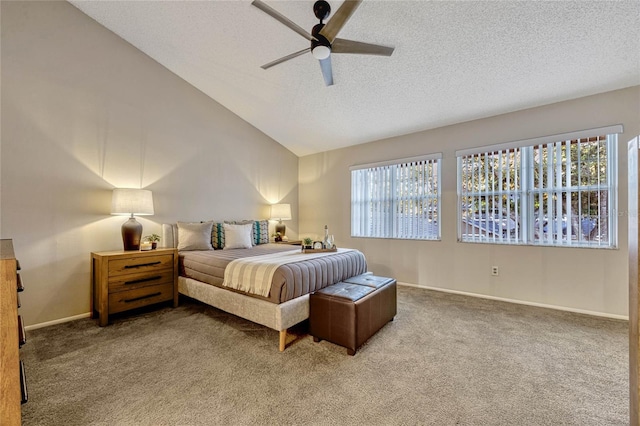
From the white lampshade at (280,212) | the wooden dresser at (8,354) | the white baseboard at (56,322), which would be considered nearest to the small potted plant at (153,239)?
the white baseboard at (56,322)

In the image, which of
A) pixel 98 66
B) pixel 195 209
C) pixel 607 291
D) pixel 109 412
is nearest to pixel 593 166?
pixel 607 291

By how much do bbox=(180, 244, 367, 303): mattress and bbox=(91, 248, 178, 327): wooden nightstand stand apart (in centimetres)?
20

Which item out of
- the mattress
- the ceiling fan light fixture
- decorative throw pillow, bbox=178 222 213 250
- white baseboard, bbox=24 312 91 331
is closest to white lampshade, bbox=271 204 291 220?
decorative throw pillow, bbox=178 222 213 250

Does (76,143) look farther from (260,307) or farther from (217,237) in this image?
(260,307)

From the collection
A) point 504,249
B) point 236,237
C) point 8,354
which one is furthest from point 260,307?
point 504,249

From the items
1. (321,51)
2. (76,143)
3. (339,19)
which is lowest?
(76,143)

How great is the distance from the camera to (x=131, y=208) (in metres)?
2.95

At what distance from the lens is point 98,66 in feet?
10.1

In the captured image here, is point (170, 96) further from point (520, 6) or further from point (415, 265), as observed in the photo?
point (415, 265)

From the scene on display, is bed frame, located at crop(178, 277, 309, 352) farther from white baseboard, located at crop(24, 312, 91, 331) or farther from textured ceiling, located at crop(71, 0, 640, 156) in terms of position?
textured ceiling, located at crop(71, 0, 640, 156)

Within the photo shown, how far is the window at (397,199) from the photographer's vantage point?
161 inches

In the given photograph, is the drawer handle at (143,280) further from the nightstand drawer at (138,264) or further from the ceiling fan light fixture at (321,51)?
the ceiling fan light fixture at (321,51)

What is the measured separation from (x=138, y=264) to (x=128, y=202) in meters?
0.70

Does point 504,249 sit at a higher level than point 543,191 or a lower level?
lower
